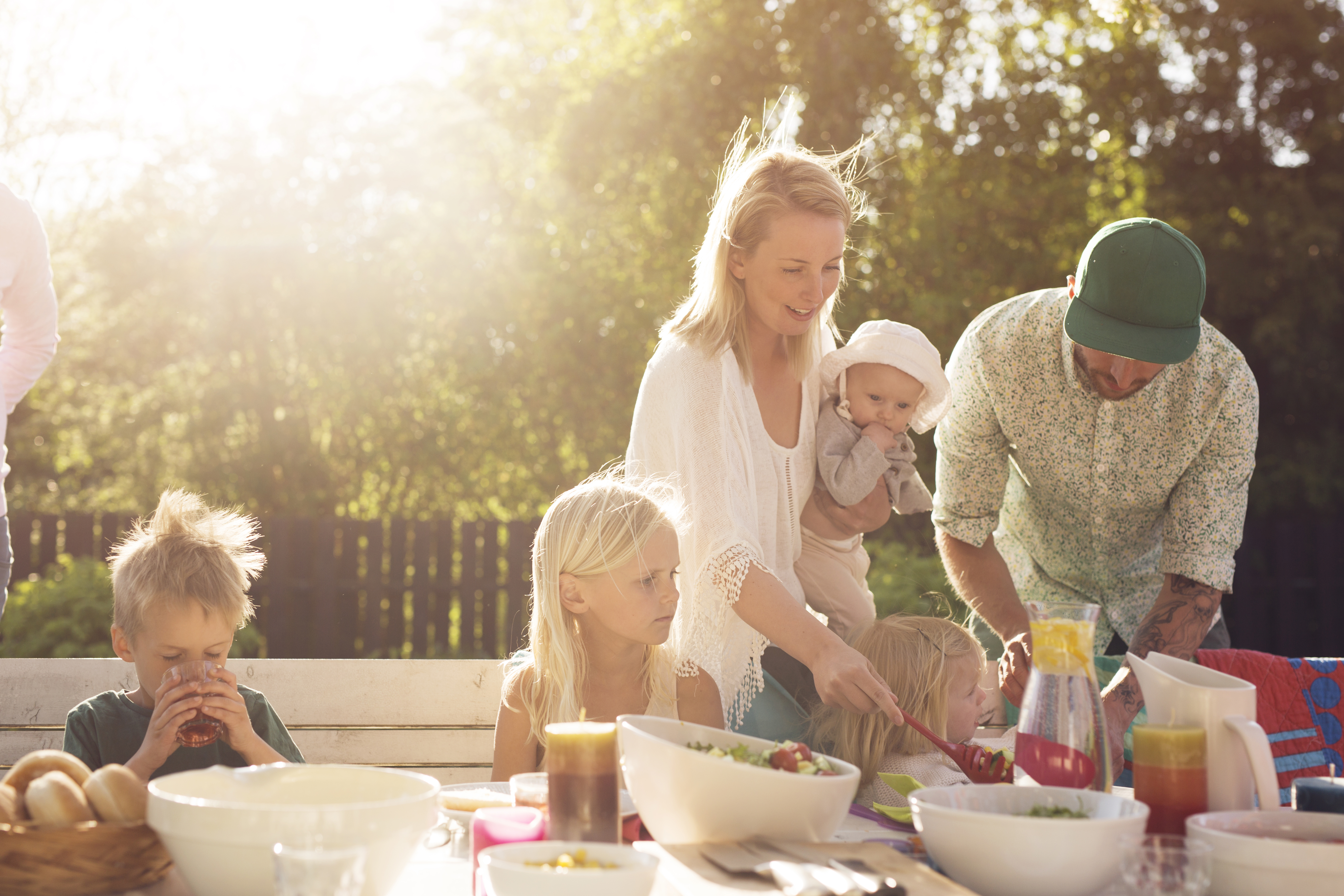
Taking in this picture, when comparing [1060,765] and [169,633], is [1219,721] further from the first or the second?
[169,633]

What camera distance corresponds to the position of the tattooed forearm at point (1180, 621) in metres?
2.99

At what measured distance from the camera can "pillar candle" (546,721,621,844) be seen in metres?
1.47

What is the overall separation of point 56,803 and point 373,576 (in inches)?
267

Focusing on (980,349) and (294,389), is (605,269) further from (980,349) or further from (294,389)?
(980,349)

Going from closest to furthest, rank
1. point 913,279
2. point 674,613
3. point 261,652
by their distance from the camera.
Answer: point 674,613 < point 261,652 < point 913,279

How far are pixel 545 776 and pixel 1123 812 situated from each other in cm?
76

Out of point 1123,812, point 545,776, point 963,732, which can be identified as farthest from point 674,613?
point 1123,812

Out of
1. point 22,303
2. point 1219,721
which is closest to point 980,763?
point 1219,721

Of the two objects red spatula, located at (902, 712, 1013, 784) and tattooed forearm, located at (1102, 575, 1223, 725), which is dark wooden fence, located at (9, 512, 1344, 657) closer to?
tattooed forearm, located at (1102, 575, 1223, 725)

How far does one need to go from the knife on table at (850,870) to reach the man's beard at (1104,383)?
1.92 meters

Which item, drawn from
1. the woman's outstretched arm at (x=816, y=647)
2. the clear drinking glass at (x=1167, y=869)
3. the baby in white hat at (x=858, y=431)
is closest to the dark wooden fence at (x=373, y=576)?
the baby in white hat at (x=858, y=431)

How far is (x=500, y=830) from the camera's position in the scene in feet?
4.83

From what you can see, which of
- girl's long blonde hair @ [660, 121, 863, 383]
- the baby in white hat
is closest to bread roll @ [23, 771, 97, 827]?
girl's long blonde hair @ [660, 121, 863, 383]

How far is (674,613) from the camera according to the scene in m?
2.58
